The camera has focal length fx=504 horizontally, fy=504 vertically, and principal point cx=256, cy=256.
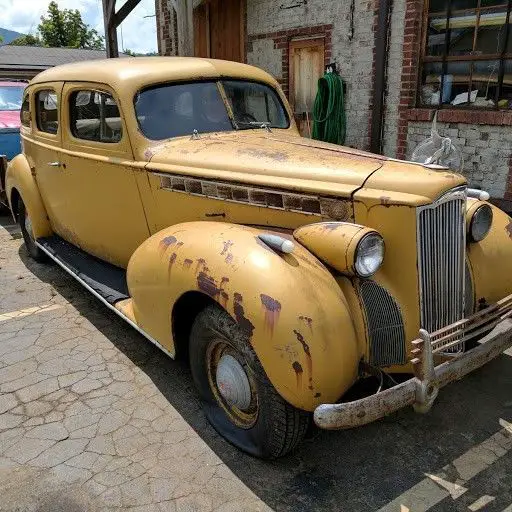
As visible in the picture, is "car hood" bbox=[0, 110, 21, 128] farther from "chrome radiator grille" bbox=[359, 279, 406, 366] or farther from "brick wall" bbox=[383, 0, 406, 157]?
"chrome radiator grille" bbox=[359, 279, 406, 366]

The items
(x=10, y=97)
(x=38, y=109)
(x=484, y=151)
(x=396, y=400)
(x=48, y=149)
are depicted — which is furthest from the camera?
(x=10, y=97)

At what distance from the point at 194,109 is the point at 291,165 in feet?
3.75

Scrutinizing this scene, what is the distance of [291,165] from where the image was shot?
105 inches

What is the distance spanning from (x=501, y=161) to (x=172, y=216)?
3.89 metres

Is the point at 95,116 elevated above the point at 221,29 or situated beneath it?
situated beneath

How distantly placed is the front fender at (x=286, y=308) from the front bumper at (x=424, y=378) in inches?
5.5

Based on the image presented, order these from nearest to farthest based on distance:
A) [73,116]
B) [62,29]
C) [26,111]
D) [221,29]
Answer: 1. [73,116]
2. [26,111]
3. [221,29]
4. [62,29]

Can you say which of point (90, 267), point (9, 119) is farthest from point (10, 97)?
point (90, 267)

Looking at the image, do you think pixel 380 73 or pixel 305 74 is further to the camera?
pixel 305 74

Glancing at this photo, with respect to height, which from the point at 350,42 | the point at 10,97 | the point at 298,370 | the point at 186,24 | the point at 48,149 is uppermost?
the point at 186,24

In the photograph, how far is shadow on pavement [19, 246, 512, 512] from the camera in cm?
224

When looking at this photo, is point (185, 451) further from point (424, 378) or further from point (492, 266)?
point (492, 266)

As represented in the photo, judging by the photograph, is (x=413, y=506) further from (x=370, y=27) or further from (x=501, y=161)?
(x=370, y=27)

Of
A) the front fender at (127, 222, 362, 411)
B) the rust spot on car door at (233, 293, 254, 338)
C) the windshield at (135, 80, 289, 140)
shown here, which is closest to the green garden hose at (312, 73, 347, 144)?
the windshield at (135, 80, 289, 140)
